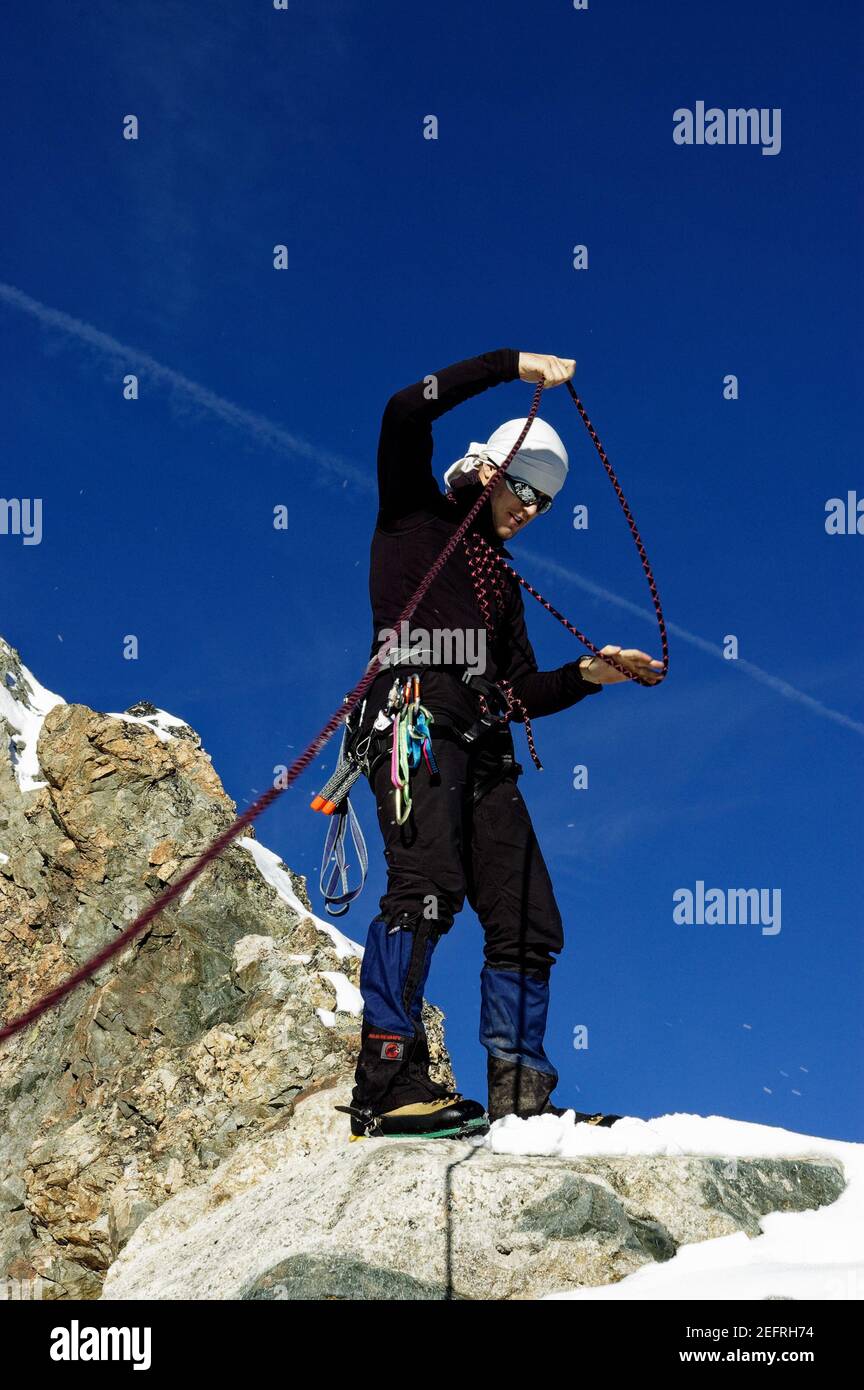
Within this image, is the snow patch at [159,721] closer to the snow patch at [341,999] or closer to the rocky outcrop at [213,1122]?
the rocky outcrop at [213,1122]

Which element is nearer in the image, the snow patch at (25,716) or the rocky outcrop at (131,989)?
the rocky outcrop at (131,989)

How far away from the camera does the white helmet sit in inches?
279

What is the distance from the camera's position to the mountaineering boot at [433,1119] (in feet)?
20.2

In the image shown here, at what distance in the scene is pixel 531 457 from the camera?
7082 millimetres

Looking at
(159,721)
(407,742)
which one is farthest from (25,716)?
(407,742)

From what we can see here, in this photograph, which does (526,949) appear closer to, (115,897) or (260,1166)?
(260,1166)

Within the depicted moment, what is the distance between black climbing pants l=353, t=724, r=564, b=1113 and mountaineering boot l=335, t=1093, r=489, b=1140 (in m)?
0.06

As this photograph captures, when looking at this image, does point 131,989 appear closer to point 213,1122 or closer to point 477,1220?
point 213,1122

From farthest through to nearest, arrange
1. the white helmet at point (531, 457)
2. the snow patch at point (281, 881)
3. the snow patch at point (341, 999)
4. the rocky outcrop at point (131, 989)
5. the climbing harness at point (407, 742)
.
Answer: the snow patch at point (281, 881), the snow patch at point (341, 999), the rocky outcrop at point (131, 989), the white helmet at point (531, 457), the climbing harness at point (407, 742)

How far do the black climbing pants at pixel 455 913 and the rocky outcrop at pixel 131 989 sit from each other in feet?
8.93

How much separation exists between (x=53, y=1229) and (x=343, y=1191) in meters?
12.0

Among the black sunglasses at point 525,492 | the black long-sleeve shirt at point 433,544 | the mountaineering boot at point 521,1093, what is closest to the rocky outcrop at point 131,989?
the mountaineering boot at point 521,1093

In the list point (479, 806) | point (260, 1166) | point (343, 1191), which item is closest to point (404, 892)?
point (479, 806)

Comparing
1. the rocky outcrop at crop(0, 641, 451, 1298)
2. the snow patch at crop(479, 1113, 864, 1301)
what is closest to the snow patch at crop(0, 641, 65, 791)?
the rocky outcrop at crop(0, 641, 451, 1298)
